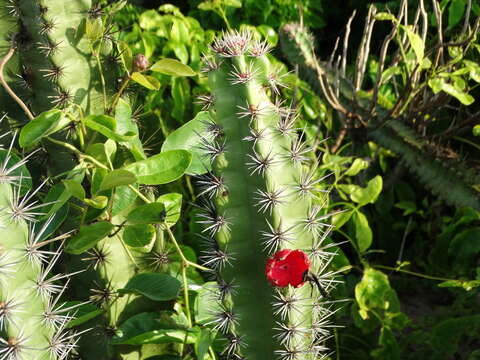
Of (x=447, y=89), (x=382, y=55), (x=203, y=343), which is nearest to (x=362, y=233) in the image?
(x=447, y=89)

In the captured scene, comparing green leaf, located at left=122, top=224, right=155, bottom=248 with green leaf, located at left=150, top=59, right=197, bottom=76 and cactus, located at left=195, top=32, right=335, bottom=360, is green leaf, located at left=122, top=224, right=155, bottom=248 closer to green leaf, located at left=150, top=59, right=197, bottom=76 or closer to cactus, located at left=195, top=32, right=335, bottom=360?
cactus, located at left=195, top=32, right=335, bottom=360

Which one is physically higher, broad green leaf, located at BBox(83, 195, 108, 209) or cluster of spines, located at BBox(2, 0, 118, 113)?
cluster of spines, located at BBox(2, 0, 118, 113)

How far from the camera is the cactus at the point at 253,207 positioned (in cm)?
120

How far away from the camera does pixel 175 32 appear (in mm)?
2270

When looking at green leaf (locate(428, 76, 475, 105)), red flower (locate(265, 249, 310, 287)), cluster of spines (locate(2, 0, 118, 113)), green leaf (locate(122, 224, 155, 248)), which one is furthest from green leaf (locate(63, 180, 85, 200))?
green leaf (locate(428, 76, 475, 105))

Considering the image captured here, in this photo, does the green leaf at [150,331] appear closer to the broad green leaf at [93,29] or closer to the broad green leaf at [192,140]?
the broad green leaf at [192,140]

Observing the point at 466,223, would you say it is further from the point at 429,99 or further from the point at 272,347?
the point at 272,347

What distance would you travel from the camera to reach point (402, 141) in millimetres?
2197

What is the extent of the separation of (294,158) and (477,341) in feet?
4.47

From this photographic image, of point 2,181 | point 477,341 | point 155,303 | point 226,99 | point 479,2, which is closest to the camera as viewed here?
point 2,181

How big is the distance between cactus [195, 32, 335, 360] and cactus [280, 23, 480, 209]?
89 centimetres

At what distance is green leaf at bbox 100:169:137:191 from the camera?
1.08m

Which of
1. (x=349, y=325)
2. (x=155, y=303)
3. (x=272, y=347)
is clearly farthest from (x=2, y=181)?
(x=349, y=325)

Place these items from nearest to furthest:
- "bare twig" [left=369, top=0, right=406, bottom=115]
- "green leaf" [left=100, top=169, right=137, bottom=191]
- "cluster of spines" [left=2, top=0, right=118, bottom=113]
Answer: "green leaf" [left=100, top=169, right=137, bottom=191], "cluster of spines" [left=2, top=0, right=118, bottom=113], "bare twig" [left=369, top=0, right=406, bottom=115]
